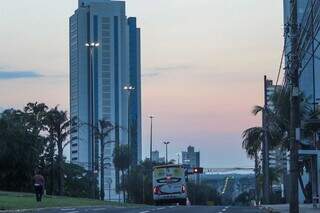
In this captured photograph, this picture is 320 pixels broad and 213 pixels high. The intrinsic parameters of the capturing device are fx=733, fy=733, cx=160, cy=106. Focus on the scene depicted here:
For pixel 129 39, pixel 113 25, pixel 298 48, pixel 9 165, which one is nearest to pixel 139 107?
pixel 129 39

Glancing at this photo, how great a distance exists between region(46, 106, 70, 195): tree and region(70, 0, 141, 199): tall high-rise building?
3.22 meters

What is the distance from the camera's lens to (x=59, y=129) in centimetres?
7250

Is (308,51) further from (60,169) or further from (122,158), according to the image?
(122,158)

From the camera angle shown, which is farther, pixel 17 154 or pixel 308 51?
pixel 17 154

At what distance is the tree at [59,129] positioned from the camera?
72.4 meters

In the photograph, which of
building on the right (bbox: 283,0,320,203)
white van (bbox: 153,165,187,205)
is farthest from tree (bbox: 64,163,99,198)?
building on the right (bbox: 283,0,320,203)

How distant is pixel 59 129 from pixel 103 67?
19.2m

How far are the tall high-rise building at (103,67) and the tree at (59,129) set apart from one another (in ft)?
10.6

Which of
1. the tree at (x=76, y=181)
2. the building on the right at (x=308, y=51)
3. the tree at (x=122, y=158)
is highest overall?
the building on the right at (x=308, y=51)

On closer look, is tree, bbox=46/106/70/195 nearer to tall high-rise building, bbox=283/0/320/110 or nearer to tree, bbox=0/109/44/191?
tree, bbox=0/109/44/191

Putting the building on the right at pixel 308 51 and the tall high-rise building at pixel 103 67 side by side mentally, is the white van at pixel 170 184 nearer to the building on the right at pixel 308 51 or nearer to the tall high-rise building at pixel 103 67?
the building on the right at pixel 308 51

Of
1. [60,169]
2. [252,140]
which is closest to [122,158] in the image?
[60,169]

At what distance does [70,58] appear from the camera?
83000 millimetres

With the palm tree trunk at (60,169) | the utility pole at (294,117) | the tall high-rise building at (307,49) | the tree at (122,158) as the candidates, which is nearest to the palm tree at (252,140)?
the tall high-rise building at (307,49)
